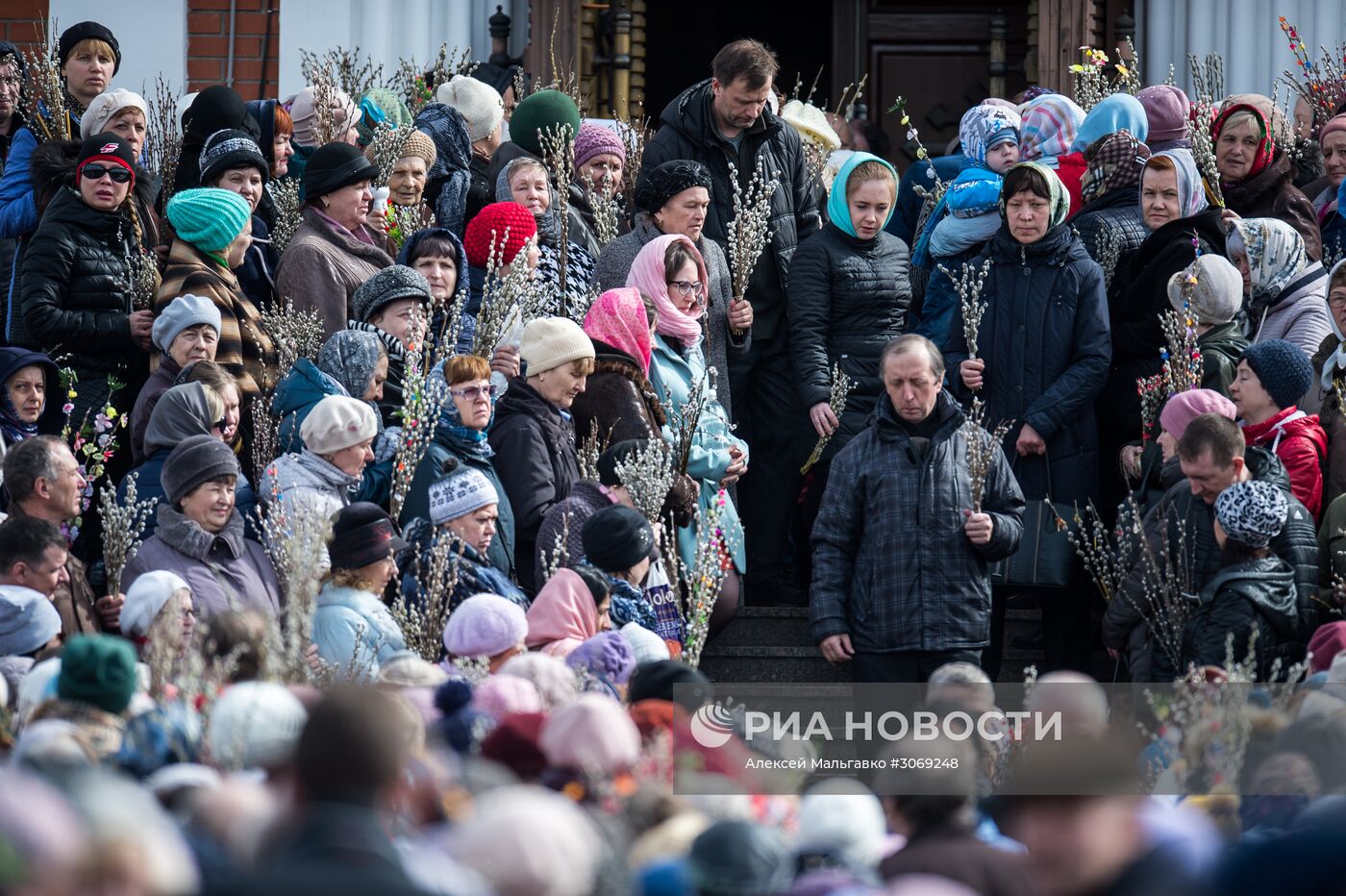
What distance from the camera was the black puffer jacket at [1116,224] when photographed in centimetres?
852

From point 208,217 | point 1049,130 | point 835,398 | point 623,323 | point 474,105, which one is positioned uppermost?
point 474,105

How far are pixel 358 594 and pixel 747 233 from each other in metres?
2.82

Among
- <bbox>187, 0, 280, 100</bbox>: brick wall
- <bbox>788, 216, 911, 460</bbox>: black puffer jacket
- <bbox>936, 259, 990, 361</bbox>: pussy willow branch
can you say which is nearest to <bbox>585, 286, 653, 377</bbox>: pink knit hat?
<bbox>788, 216, 911, 460</bbox>: black puffer jacket

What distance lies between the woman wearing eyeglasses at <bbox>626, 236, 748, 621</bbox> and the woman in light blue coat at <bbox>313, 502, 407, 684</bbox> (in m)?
1.59

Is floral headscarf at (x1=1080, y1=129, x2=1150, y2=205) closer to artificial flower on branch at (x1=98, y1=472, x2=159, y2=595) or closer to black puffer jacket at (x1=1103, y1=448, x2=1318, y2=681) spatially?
black puffer jacket at (x1=1103, y1=448, x2=1318, y2=681)

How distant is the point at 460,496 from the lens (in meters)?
6.56

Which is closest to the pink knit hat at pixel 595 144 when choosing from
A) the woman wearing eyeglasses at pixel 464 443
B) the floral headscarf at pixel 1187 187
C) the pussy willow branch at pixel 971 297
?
the pussy willow branch at pixel 971 297

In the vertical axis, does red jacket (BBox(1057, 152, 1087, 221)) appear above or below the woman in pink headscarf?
above

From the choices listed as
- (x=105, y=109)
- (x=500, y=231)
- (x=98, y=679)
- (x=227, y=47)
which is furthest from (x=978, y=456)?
(x=227, y=47)

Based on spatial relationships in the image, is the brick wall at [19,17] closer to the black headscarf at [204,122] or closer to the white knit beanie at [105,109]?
the black headscarf at [204,122]

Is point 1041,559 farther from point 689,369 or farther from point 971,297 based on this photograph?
point 689,369

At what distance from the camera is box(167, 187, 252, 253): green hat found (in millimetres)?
7707

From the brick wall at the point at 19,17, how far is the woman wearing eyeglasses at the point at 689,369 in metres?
5.08

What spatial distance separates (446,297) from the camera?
7973 mm
